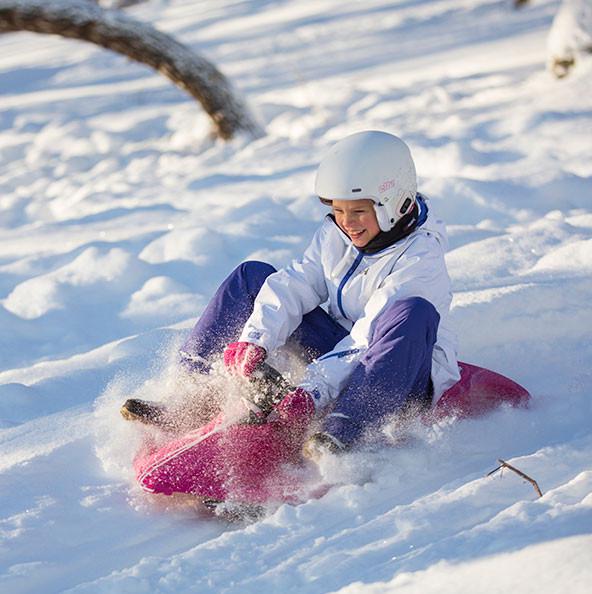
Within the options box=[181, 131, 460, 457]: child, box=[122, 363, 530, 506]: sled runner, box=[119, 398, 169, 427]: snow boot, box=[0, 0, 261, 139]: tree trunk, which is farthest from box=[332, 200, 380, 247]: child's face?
box=[0, 0, 261, 139]: tree trunk

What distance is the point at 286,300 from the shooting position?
347cm

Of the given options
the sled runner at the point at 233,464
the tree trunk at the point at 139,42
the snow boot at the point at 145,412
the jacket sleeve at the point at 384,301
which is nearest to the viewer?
the sled runner at the point at 233,464

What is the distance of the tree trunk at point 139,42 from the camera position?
745 centimetres

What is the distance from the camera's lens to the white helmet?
3264 millimetres

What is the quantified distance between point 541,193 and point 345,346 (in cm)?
293

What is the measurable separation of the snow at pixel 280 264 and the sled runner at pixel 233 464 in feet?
0.39

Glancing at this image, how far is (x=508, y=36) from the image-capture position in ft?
36.7

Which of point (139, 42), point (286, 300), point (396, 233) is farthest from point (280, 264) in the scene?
point (139, 42)

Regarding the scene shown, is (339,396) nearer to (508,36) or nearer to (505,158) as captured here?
(505,158)

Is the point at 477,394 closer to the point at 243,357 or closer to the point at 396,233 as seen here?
the point at 396,233

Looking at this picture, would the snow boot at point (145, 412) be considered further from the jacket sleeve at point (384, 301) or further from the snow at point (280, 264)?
the jacket sleeve at point (384, 301)

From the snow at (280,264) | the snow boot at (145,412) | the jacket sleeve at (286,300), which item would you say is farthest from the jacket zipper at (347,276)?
the snow boot at (145,412)

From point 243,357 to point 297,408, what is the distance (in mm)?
299

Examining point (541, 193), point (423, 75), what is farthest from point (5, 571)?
point (423, 75)
